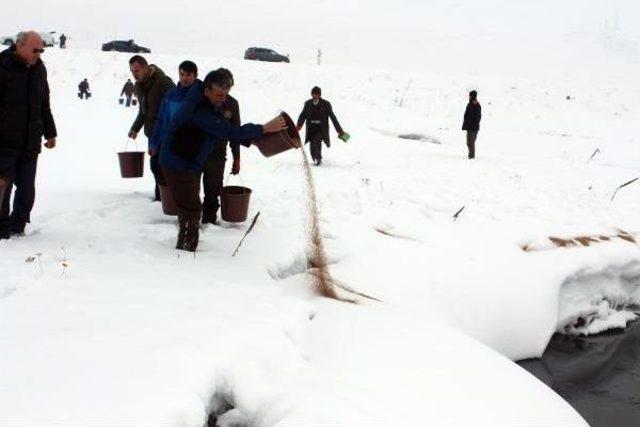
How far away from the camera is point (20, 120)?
446 centimetres

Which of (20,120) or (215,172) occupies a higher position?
(20,120)

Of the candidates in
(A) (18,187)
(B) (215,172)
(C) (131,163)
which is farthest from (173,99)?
(A) (18,187)

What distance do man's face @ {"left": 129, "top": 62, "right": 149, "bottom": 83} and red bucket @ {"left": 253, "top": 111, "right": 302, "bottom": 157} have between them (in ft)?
6.41

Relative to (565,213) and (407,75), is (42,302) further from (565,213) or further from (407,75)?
(407,75)

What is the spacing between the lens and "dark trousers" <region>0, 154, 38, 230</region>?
444cm

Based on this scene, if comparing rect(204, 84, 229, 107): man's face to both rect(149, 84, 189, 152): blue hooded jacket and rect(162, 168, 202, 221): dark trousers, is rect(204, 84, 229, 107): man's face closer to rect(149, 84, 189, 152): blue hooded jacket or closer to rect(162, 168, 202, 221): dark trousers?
rect(149, 84, 189, 152): blue hooded jacket

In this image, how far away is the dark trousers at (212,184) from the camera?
17.3 ft

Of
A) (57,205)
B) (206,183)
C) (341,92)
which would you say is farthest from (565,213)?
(341,92)

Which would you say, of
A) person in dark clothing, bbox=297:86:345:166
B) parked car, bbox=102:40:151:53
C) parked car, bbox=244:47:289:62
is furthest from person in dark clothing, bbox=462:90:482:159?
parked car, bbox=102:40:151:53

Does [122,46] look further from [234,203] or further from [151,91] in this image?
[234,203]

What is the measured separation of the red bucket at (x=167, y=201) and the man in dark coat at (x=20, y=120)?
1.14 m

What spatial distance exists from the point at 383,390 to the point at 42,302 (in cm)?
221

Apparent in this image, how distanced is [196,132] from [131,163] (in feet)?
5.90

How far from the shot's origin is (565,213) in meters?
7.30
